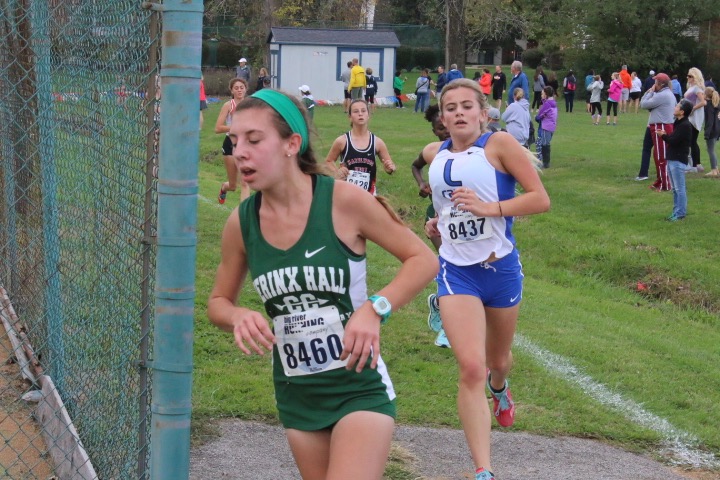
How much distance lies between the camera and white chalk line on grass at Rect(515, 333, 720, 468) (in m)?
5.76

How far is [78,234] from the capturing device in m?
4.94

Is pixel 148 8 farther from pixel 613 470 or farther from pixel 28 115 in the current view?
pixel 613 470

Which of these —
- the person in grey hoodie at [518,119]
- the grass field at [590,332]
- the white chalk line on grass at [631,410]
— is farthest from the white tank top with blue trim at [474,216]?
the person in grey hoodie at [518,119]

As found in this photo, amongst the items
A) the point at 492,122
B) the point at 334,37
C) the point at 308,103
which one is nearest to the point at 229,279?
the point at 492,122

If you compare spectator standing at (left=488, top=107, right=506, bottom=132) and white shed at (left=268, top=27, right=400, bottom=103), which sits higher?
white shed at (left=268, top=27, right=400, bottom=103)

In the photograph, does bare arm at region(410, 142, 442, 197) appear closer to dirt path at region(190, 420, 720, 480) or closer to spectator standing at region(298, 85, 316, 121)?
spectator standing at region(298, 85, 316, 121)

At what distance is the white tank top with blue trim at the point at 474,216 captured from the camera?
536 cm

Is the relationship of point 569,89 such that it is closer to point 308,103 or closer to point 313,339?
point 308,103

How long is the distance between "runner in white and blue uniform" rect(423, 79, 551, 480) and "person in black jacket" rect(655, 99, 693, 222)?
31.5ft

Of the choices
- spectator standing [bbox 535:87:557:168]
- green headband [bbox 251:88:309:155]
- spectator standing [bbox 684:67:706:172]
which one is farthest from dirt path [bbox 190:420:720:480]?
spectator standing [bbox 535:87:557:168]

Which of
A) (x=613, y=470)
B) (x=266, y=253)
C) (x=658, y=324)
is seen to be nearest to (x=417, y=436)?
(x=613, y=470)

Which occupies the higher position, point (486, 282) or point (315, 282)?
point (315, 282)

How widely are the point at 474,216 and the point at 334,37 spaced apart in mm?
36020

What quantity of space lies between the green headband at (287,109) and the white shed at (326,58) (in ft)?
122
